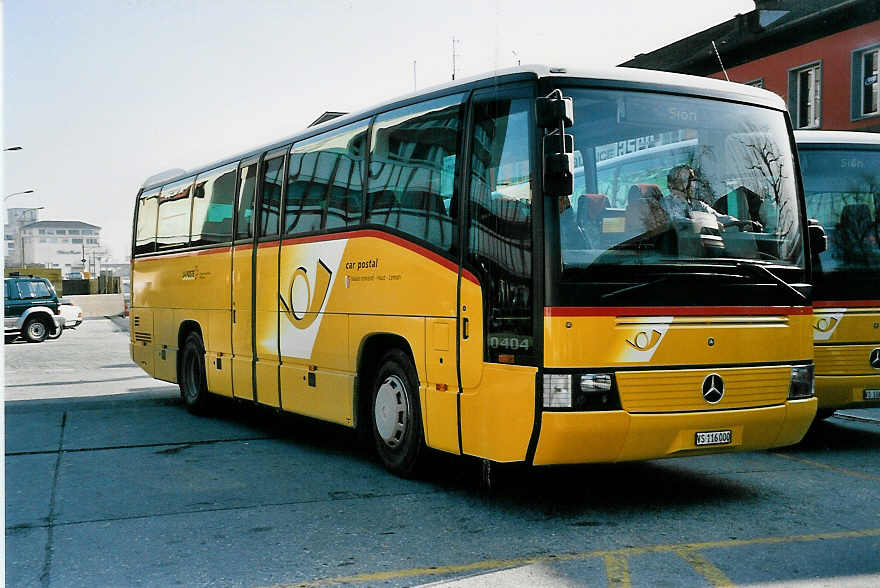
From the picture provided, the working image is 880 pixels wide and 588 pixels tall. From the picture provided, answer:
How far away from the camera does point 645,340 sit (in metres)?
6.95

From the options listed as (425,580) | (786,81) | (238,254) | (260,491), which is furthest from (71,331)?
Answer: (425,580)

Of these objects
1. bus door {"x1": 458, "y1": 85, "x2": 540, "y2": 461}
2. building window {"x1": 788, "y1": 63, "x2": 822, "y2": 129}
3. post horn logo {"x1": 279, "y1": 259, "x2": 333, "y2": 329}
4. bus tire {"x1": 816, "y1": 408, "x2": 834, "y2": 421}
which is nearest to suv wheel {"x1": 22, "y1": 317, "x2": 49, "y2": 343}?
building window {"x1": 788, "y1": 63, "x2": 822, "y2": 129}

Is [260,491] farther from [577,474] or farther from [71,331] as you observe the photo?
[71,331]

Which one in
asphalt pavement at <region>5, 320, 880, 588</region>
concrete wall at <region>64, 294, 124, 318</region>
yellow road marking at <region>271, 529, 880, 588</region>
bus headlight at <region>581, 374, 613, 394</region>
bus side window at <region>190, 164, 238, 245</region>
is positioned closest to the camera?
yellow road marking at <region>271, 529, 880, 588</region>

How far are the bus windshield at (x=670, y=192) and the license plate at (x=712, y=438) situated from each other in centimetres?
110

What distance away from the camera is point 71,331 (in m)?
41.2

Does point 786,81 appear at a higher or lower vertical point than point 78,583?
higher

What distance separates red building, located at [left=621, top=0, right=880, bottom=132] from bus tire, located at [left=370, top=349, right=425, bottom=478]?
24.2m

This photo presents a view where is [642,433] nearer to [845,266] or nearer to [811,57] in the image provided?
[845,266]

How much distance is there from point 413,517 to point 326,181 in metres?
3.89

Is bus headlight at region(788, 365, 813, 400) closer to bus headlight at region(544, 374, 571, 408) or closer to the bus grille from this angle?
the bus grille

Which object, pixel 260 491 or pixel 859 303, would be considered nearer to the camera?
pixel 260 491

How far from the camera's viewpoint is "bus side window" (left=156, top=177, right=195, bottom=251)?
1421 cm

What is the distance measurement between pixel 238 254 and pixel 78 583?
22.1ft
